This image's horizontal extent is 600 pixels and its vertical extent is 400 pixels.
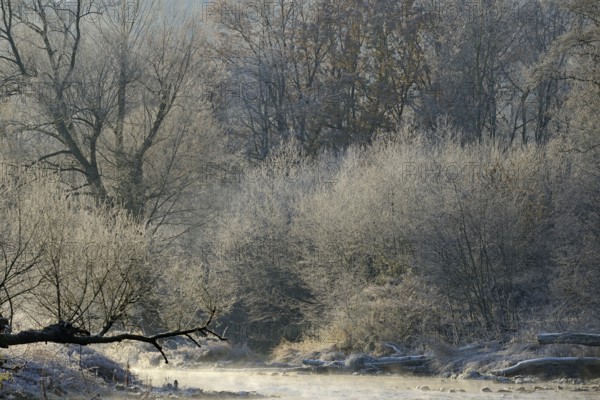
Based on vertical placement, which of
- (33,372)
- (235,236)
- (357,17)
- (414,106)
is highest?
(357,17)

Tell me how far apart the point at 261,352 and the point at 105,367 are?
620 inches

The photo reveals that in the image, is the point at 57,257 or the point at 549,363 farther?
the point at 549,363

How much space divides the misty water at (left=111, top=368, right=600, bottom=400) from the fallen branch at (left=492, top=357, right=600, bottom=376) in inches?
39.8

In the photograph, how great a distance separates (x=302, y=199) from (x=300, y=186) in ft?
7.54

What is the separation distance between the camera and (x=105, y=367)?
20875mm

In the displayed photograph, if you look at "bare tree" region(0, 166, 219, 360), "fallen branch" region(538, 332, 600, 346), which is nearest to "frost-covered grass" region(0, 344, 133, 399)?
"bare tree" region(0, 166, 219, 360)

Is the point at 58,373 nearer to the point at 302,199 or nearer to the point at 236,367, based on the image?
the point at 236,367

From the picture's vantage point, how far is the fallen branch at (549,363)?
2316 centimetres

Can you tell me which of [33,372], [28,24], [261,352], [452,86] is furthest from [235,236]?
[33,372]

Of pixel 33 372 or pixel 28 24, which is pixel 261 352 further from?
pixel 33 372

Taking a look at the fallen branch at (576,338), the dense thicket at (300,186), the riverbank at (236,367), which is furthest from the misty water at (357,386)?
the dense thicket at (300,186)

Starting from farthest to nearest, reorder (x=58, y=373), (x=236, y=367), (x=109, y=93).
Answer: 1. (x=109, y=93)
2. (x=236, y=367)
3. (x=58, y=373)

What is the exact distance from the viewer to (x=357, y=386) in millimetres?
23078

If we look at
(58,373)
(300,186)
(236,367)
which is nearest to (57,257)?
(58,373)
